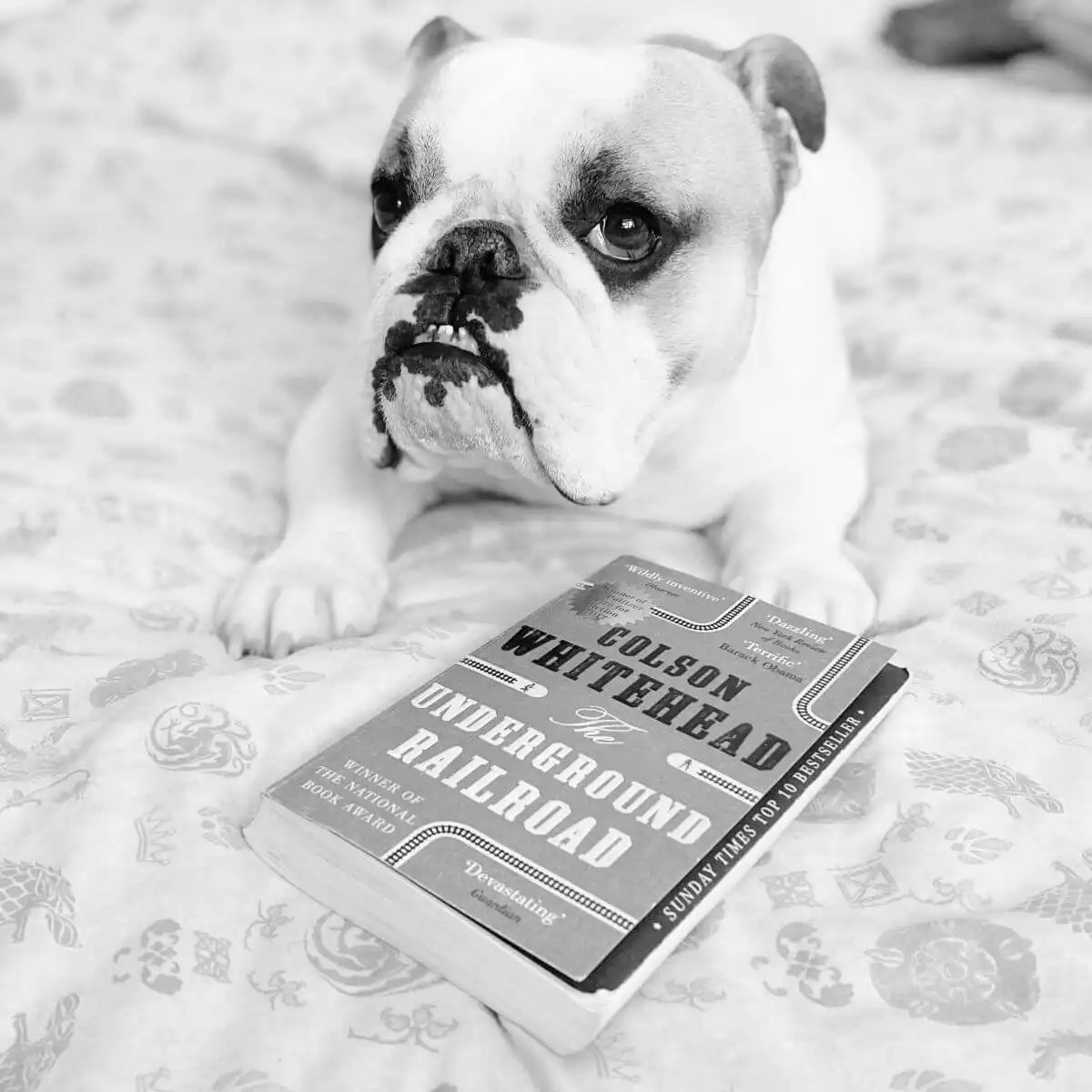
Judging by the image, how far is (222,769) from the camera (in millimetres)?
855

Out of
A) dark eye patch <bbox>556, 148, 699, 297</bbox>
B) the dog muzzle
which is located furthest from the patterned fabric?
dark eye patch <bbox>556, 148, 699, 297</bbox>

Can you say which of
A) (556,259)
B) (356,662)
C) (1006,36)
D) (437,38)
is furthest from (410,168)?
(1006,36)

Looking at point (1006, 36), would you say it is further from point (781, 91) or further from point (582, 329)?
point (582, 329)

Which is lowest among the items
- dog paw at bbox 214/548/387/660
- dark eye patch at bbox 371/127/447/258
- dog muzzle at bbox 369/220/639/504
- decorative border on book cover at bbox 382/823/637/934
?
dog paw at bbox 214/548/387/660

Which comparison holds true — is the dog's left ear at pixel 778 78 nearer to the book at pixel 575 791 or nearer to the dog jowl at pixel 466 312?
the dog jowl at pixel 466 312

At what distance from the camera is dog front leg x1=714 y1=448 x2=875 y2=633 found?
1.11 meters

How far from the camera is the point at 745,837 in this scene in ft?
2.54

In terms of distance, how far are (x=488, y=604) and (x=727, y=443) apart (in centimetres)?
33

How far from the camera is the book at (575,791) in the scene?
0.69 metres

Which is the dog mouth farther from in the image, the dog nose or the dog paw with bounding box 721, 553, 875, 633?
the dog paw with bounding box 721, 553, 875, 633

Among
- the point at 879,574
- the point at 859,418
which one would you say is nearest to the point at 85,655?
the point at 879,574

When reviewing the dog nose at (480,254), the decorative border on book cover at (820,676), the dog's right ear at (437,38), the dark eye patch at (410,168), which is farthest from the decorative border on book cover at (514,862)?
the dog's right ear at (437,38)

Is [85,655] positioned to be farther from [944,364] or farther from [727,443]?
[944,364]

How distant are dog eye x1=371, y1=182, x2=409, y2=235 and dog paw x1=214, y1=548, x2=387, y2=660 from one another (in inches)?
14.4
